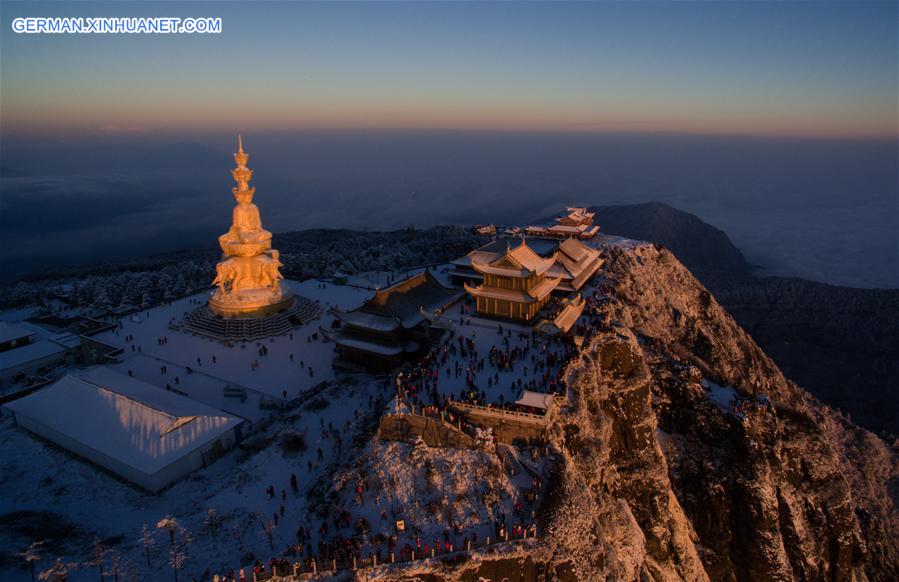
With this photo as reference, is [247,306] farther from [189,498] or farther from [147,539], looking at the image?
[147,539]

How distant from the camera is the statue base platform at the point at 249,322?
38.7 metres

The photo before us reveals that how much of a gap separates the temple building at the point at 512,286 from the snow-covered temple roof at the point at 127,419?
15.9m

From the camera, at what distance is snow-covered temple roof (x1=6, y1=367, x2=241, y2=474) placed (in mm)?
24250

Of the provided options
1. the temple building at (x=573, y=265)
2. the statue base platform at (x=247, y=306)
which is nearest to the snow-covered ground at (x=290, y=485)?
the statue base platform at (x=247, y=306)

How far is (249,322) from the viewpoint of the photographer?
39.1 m

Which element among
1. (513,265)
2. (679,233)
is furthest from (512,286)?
(679,233)

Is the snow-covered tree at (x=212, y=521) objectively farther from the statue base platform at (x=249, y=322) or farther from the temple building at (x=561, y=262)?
the temple building at (x=561, y=262)

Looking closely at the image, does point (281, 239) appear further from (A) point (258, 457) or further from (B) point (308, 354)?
(A) point (258, 457)

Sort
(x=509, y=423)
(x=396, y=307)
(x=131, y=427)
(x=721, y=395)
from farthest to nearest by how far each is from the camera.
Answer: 1. (x=396, y=307)
2. (x=721, y=395)
3. (x=131, y=427)
4. (x=509, y=423)

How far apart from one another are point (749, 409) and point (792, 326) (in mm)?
52966

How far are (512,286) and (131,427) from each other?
21.4 meters

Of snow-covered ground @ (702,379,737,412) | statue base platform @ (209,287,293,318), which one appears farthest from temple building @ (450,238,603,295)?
statue base platform @ (209,287,293,318)

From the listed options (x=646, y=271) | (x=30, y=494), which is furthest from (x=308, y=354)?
(x=646, y=271)

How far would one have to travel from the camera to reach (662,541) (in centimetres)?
2609
